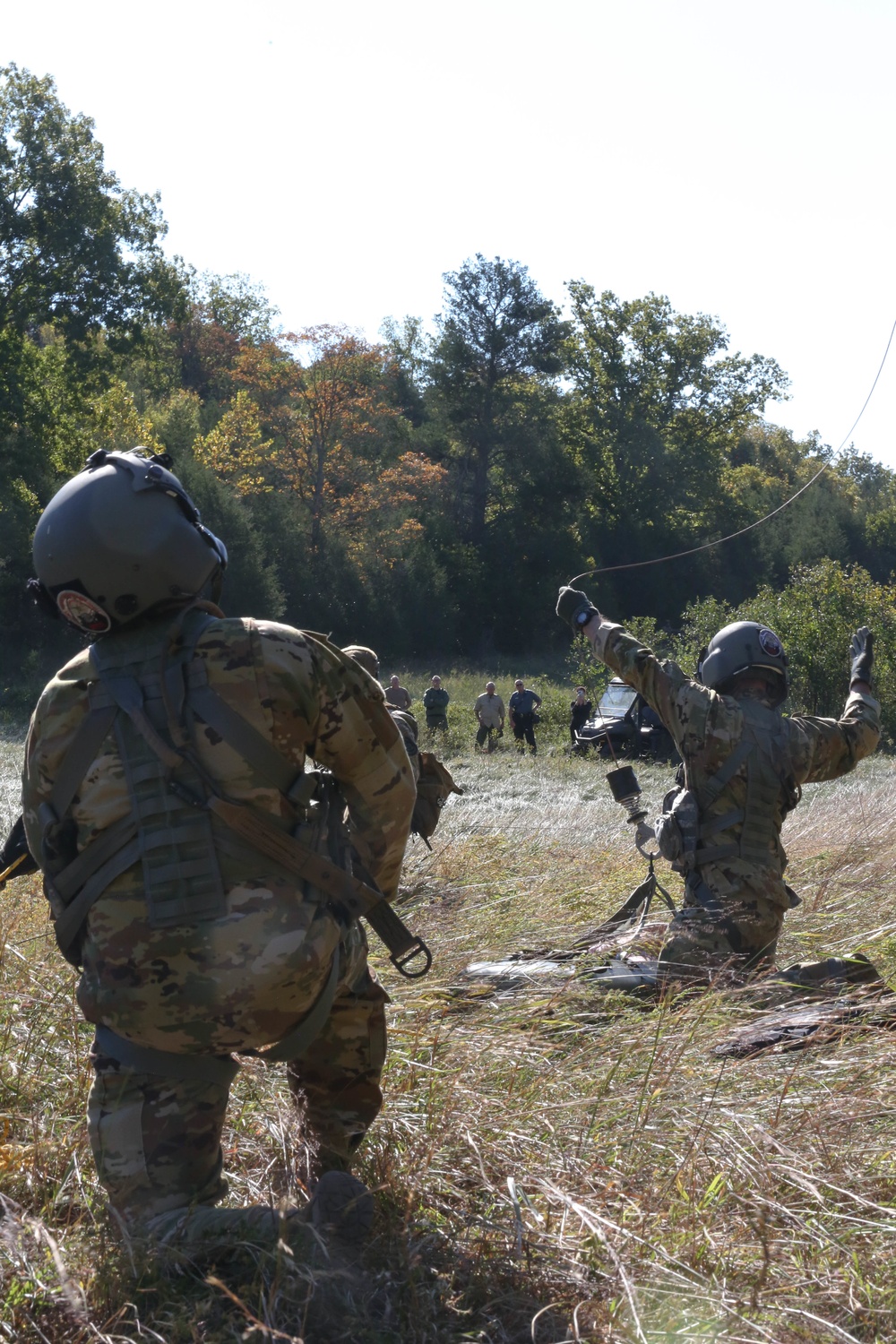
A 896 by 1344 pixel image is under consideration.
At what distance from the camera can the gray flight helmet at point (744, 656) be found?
5.12 meters

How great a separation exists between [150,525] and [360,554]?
43241 mm

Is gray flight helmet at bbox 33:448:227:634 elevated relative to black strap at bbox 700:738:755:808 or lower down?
elevated

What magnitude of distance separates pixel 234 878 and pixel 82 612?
695mm

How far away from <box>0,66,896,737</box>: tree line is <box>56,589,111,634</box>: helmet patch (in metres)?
27.9

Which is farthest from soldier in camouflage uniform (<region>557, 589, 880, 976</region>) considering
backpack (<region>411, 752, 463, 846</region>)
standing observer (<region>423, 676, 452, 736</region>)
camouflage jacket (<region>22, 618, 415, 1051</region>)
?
standing observer (<region>423, 676, 452, 736</region>)

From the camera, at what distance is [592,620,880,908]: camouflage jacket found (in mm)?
4941

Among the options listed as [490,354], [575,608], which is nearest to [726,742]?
[575,608]

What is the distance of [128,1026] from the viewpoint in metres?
2.59

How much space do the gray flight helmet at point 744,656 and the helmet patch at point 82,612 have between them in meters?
2.88

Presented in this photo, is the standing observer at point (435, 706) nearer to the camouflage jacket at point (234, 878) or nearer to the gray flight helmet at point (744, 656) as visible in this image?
the gray flight helmet at point (744, 656)

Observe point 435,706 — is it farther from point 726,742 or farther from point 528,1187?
point 528,1187

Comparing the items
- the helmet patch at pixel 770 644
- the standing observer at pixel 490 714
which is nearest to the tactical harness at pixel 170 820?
the helmet patch at pixel 770 644

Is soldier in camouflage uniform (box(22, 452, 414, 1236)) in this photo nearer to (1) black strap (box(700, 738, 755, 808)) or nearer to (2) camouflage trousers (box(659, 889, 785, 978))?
(2) camouflage trousers (box(659, 889, 785, 978))

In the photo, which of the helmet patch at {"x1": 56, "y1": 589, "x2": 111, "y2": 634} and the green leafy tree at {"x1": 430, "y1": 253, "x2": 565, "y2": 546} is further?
the green leafy tree at {"x1": 430, "y1": 253, "x2": 565, "y2": 546}
